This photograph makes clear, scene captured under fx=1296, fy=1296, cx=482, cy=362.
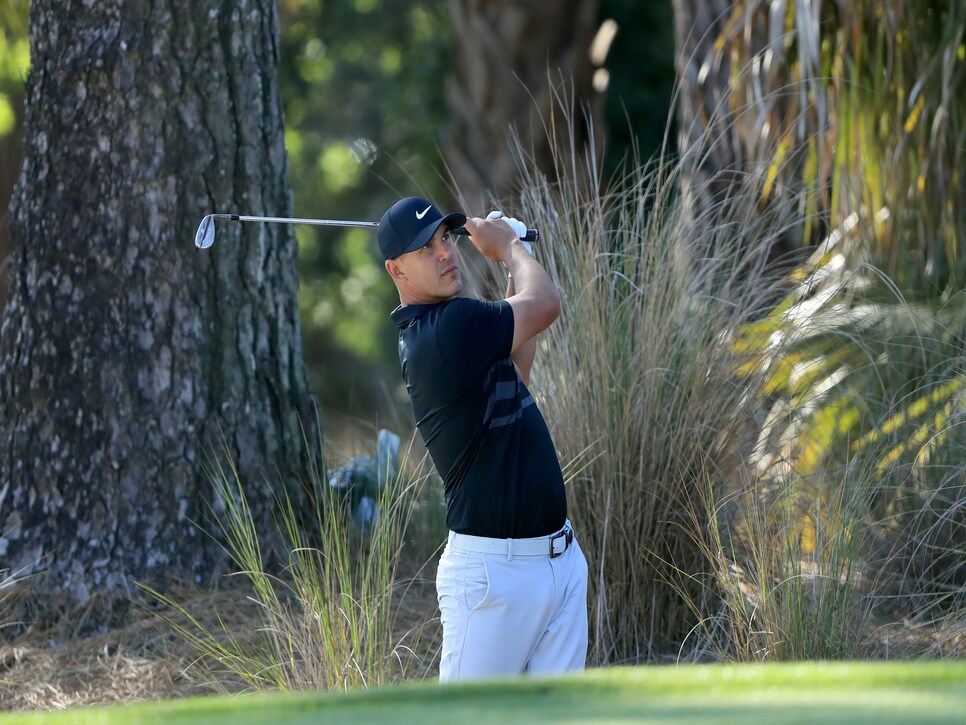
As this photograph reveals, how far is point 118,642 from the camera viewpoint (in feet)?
15.4

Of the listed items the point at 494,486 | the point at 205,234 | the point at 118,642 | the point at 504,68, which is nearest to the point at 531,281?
the point at 494,486

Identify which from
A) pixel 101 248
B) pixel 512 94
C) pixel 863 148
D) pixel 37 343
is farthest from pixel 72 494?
pixel 512 94

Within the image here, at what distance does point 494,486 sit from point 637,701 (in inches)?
70.8

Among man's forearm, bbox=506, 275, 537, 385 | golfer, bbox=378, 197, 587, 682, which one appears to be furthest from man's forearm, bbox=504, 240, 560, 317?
man's forearm, bbox=506, 275, 537, 385

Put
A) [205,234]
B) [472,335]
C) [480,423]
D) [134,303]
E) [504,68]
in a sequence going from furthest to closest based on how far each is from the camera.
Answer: [504,68] < [134,303] < [205,234] < [480,423] < [472,335]

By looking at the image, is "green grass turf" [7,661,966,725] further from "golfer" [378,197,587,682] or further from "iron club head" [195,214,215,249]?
"iron club head" [195,214,215,249]

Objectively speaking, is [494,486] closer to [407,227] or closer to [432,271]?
[432,271]

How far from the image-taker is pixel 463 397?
3.54 metres

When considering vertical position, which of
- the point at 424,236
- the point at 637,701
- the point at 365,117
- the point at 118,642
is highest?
the point at 365,117

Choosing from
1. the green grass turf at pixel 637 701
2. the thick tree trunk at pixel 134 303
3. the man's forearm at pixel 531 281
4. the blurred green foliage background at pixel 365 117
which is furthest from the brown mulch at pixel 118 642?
the blurred green foliage background at pixel 365 117

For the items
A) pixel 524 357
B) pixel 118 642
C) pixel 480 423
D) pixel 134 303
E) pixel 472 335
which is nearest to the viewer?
pixel 472 335

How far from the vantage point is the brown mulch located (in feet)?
14.3

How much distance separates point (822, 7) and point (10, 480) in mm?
4493

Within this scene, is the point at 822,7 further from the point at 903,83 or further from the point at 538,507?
the point at 538,507
